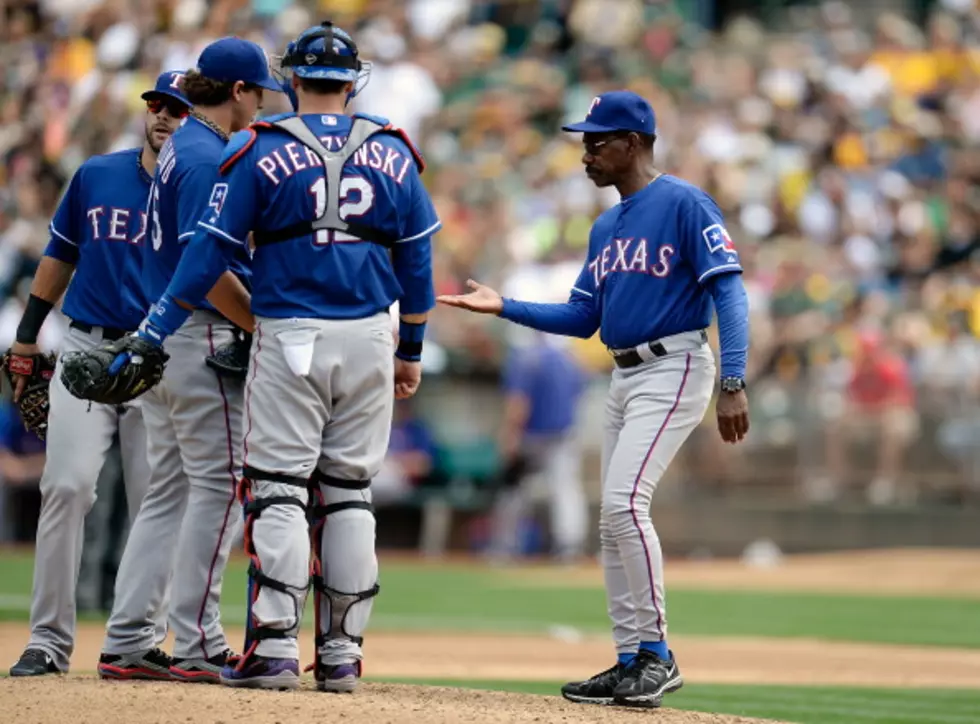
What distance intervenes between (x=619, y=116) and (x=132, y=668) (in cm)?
288

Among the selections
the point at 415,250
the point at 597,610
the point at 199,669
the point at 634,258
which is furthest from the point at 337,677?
the point at 597,610

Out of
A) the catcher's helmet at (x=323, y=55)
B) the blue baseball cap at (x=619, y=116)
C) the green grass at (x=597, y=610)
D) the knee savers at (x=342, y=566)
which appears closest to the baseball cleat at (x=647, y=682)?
the knee savers at (x=342, y=566)

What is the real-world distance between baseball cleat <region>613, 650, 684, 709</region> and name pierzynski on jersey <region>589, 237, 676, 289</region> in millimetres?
1501

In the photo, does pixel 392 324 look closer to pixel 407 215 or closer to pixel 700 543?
pixel 407 215

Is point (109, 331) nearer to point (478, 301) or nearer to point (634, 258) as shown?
point (478, 301)

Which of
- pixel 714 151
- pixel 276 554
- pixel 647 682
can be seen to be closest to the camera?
pixel 276 554

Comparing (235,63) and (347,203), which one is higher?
(235,63)

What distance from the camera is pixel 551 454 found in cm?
1709

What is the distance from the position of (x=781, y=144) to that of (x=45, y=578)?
662 inches

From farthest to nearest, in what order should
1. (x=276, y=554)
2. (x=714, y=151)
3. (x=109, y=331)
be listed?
1. (x=714, y=151)
2. (x=109, y=331)
3. (x=276, y=554)

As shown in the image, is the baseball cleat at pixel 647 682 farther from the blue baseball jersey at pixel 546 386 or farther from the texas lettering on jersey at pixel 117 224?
the blue baseball jersey at pixel 546 386

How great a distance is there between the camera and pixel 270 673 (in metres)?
6.18

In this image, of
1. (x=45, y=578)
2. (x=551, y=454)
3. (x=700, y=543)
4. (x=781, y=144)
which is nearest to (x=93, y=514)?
(x=45, y=578)

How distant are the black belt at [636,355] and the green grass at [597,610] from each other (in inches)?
189
